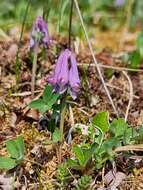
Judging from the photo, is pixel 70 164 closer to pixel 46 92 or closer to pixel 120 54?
pixel 46 92

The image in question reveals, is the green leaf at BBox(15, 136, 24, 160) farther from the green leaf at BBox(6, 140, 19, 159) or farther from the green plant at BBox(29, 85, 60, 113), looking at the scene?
the green plant at BBox(29, 85, 60, 113)

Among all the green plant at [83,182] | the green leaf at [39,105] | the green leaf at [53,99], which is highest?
the green leaf at [53,99]

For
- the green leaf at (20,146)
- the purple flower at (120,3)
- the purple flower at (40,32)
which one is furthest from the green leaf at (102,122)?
the purple flower at (120,3)

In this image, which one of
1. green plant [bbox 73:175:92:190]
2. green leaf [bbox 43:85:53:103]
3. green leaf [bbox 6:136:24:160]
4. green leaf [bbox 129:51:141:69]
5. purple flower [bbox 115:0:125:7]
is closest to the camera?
green plant [bbox 73:175:92:190]

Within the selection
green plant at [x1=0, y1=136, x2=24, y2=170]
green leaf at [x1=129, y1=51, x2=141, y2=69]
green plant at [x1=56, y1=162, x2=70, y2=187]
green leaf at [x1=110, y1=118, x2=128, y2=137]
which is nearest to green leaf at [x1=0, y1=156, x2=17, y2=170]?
green plant at [x1=0, y1=136, x2=24, y2=170]

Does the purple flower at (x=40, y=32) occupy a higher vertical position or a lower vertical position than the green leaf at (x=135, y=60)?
higher

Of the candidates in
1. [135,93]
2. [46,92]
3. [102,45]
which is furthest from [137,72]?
[102,45]

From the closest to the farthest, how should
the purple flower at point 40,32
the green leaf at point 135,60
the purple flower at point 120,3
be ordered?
the purple flower at point 40,32 < the green leaf at point 135,60 < the purple flower at point 120,3

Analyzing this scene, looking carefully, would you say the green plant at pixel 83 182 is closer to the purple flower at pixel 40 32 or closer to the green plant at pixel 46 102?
the green plant at pixel 46 102
